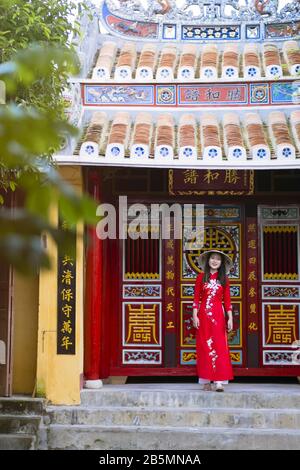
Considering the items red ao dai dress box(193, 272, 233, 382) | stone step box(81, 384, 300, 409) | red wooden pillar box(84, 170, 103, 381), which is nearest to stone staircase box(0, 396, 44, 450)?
stone step box(81, 384, 300, 409)

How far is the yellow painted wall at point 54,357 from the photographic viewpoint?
6.12 metres

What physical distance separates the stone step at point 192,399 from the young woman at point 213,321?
6.3 inches

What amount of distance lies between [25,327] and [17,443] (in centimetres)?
121

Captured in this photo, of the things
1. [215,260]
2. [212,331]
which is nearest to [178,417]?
[212,331]

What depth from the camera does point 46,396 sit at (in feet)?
20.1

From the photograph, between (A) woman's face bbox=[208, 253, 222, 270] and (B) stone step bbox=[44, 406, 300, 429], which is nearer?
(B) stone step bbox=[44, 406, 300, 429]

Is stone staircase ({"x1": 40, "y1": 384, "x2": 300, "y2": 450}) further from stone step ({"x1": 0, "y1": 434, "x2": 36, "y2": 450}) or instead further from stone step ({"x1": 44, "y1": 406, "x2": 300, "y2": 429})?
stone step ({"x1": 0, "y1": 434, "x2": 36, "y2": 450})

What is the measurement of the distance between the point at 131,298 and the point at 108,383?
0.90m

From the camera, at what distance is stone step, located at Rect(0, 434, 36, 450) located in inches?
224

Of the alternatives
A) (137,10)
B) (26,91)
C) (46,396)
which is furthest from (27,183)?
(137,10)

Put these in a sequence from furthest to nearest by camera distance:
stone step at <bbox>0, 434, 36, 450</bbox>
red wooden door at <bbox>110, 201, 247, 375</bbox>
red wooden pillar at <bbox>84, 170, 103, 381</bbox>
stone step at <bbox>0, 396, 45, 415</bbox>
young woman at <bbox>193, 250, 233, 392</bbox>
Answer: red wooden door at <bbox>110, 201, 247, 375</bbox>, red wooden pillar at <bbox>84, 170, 103, 381</bbox>, young woman at <bbox>193, 250, 233, 392</bbox>, stone step at <bbox>0, 396, 45, 415</bbox>, stone step at <bbox>0, 434, 36, 450</bbox>

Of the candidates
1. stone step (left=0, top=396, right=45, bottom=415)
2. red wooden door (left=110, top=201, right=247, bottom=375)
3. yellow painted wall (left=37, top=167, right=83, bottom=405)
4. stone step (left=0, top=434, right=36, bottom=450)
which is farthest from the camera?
red wooden door (left=110, top=201, right=247, bottom=375)
